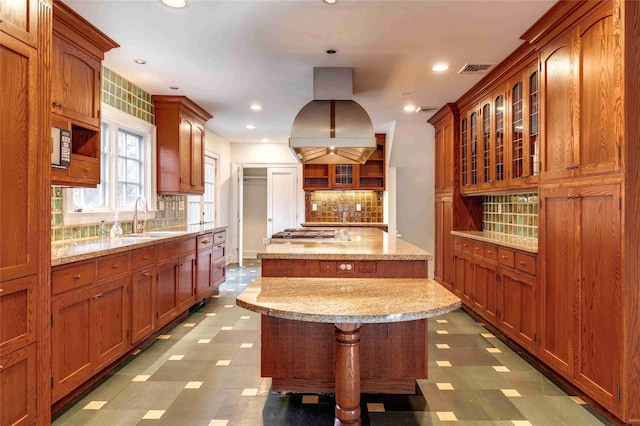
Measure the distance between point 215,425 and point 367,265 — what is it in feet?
4.20

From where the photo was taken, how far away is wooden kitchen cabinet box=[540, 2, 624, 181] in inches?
87.4

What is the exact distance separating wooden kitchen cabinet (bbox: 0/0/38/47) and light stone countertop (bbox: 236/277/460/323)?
1.58m

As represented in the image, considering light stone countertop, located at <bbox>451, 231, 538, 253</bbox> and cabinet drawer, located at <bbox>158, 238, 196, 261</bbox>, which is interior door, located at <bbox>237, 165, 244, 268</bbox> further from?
light stone countertop, located at <bbox>451, 231, 538, 253</bbox>

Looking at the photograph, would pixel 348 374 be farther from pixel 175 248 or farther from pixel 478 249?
pixel 478 249

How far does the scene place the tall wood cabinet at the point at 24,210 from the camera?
1.85 m

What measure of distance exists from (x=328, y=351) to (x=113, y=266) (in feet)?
5.23

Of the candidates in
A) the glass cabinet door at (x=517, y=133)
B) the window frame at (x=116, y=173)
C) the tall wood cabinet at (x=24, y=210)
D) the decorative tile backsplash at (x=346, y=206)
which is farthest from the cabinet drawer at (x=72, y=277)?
the decorative tile backsplash at (x=346, y=206)

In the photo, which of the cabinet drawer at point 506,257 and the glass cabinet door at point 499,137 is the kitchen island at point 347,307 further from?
the glass cabinet door at point 499,137

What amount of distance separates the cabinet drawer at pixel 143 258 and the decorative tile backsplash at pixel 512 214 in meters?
3.45

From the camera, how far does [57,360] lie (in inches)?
91.8

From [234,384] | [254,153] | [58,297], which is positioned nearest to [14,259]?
[58,297]

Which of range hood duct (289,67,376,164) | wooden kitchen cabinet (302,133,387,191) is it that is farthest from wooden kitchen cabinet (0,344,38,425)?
wooden kitchen cabinet (302,133,387,191)

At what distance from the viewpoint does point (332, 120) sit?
147 inches

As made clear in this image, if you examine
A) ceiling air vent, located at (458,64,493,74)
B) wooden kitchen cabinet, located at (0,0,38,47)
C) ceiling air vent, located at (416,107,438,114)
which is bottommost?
wooden kitchen cabinet, located at (0,0,38,47)
